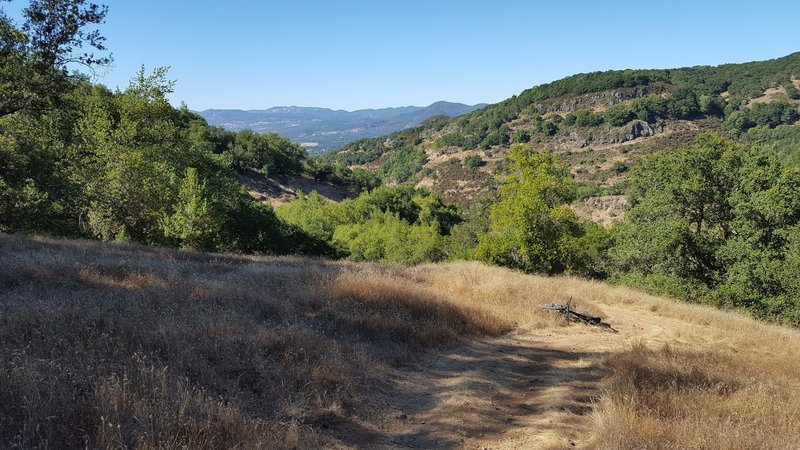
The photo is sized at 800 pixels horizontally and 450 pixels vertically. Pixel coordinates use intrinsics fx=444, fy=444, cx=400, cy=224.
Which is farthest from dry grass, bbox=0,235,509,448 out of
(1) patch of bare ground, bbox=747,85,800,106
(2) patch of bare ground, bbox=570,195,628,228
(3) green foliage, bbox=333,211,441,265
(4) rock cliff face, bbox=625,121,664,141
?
(1) patch of bare ground, bbox=747,85,800,106

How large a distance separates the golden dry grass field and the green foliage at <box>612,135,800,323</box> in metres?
12.2

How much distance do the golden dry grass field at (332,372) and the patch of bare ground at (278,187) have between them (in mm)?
71905

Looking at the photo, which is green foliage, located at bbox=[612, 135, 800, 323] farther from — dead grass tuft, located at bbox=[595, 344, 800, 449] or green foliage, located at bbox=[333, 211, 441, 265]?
green foliage, located at bbox=[333, 211, 441, 265]

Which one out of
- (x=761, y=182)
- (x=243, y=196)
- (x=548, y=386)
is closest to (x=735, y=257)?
(x=761, y=182)

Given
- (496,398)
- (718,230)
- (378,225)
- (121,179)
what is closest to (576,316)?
(496,398)

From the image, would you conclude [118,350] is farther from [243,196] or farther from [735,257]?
[243,196]

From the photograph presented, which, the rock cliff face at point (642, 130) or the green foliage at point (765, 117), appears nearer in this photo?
the green foliage at point (765, 117)

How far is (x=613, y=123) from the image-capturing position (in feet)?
488

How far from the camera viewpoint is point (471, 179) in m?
144

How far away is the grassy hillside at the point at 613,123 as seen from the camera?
123 metres

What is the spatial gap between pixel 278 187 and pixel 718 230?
77.3m

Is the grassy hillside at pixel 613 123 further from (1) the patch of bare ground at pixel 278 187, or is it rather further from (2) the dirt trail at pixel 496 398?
(2) the dirt trail at pixel 496 398

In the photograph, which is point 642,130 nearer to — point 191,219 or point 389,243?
point 389,243

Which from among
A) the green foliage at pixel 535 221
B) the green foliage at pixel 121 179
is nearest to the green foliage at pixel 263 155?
the green foliage at pixel 121 179
